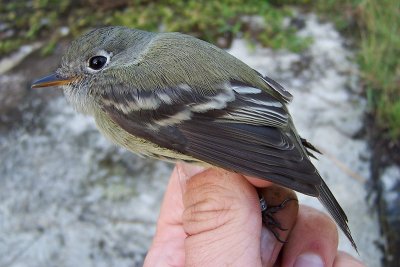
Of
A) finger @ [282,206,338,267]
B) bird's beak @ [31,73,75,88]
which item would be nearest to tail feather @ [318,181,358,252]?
finger @ [282,206,338,267]

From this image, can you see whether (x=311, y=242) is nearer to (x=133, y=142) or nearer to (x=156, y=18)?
(x=133, y=142)

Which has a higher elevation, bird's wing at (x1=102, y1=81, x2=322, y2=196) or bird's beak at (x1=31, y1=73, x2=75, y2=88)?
bird's wing at (x1=102, y1=81, x2=322, y2=196)

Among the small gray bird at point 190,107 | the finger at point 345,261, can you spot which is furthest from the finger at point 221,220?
the finger at point 345,261

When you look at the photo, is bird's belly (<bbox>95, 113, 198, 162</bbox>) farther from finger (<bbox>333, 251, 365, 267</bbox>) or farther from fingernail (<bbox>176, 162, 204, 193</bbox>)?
finger (<bbox>333, 251, 365, 267</bbox>)

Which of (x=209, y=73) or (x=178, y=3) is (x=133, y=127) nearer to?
(x=209, y=73)

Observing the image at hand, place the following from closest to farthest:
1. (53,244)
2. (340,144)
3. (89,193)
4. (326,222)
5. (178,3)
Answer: (326,222) → (53,244) → (89,193) → (340,144) → (178,3)

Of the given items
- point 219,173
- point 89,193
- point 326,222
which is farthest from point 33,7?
point 326,222

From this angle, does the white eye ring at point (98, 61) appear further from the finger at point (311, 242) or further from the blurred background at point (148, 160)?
the finger at point (311, 242)
